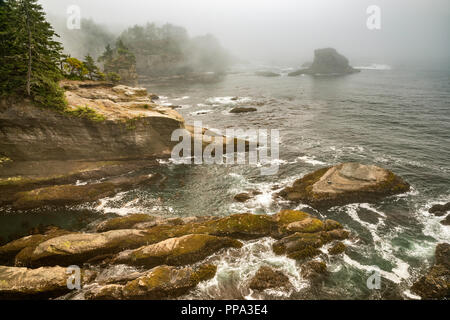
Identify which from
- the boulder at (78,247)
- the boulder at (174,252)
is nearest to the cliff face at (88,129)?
the boulder at (78,247)

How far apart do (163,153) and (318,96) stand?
6384 cm

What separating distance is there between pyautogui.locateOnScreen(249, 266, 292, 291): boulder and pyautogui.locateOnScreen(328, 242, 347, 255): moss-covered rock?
459 cm

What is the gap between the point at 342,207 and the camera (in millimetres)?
23391

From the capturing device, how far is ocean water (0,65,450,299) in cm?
1583

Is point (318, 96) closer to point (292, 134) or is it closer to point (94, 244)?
point (292, 134)

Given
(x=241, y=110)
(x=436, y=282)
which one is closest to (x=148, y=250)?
(x=436, y=282)

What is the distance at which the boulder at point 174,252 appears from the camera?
16500mm

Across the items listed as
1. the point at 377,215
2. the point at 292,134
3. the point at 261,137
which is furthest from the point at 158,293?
the point at 292,134

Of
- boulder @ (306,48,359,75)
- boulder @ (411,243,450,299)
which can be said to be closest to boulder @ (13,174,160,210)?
boulder @ (411,243,450,299)

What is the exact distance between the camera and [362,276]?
52.6ft

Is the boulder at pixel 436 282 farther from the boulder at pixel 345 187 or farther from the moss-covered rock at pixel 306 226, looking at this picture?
the boulder at pixel 345 187

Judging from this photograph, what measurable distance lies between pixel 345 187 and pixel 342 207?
227cm

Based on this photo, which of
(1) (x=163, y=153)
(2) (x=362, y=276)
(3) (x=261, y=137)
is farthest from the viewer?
(3) (x=261, y=137)
